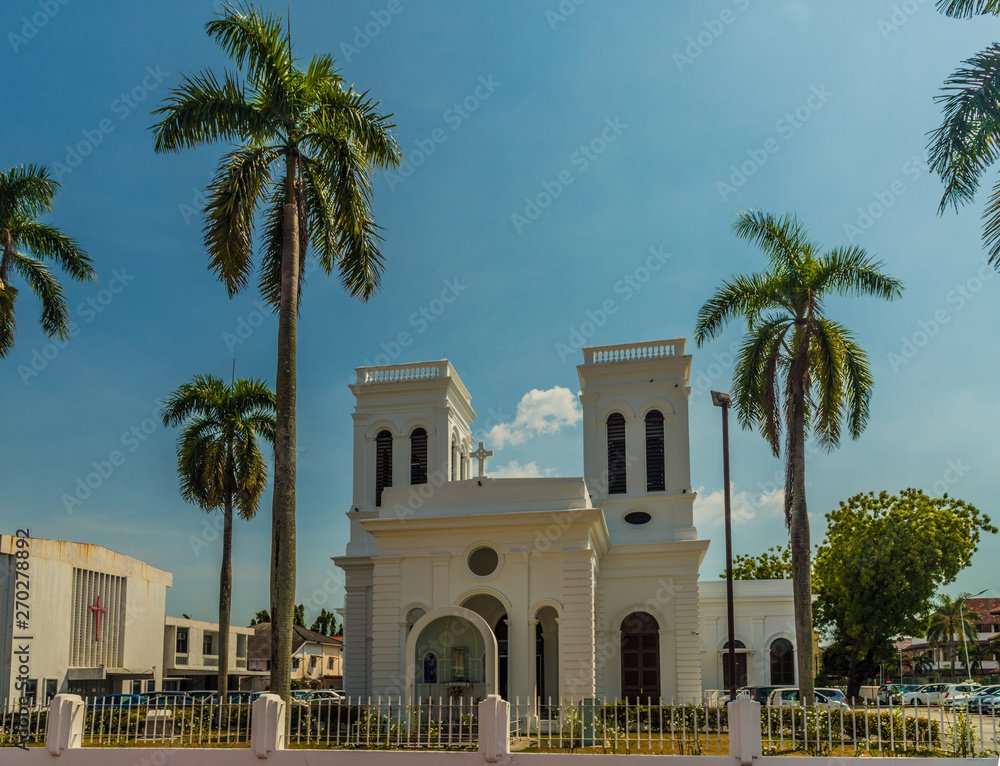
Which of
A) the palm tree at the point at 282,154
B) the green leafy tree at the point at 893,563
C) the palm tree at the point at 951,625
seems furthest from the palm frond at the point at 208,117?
the palm tree at the point at 951,625

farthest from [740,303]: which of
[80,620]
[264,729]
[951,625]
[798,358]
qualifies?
[951,625]

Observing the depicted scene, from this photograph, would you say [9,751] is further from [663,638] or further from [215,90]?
[663,638]

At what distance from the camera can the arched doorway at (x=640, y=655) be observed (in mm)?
27844

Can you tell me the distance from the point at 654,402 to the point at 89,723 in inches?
784

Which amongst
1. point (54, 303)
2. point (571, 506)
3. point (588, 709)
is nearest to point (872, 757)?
point (588, 709)

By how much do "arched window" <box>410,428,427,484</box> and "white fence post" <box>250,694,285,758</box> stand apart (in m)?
18.4

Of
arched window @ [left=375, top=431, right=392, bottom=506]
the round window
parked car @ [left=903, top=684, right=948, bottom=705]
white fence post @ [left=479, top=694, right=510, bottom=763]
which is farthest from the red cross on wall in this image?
parked car @ [left=903, top=684, right=948, bottom=705]

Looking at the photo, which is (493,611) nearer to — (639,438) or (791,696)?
(639,438)

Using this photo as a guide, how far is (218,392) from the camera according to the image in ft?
99.5

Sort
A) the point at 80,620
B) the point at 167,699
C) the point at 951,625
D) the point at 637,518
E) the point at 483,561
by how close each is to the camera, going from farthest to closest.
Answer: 1. the point at 951,625
2. the point at 80,620
3. the point at 637,518
4. the point at 167,699
5. the point at 483,561

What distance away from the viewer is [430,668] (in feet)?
71.1

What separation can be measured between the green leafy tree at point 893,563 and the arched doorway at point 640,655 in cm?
1674

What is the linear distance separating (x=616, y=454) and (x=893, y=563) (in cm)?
1715

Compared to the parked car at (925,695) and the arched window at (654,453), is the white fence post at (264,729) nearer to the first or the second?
the arched window at (654,453)
